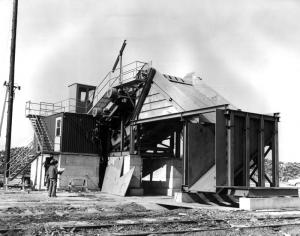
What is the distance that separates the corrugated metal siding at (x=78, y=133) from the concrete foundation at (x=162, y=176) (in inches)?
157

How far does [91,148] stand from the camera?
2881cm

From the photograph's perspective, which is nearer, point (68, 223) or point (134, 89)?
point (68, 223)

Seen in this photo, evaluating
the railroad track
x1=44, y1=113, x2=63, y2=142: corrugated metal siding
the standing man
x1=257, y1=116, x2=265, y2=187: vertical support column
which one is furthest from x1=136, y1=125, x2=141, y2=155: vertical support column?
the railroad track

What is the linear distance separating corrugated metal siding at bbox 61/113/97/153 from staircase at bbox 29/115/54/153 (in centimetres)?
131

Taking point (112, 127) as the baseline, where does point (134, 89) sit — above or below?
above

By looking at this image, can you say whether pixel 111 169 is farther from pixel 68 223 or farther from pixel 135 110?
pixel 68 223

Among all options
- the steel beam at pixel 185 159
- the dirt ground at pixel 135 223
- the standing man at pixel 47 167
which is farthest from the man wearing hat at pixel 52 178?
the steel beam at pixel 185 159

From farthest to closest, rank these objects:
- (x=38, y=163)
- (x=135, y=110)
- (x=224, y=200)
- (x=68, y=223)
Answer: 1. (x=38, y=163)
2. (x=135, y=110)
3. (x=224, y=200)
4. (x=68, y=223)

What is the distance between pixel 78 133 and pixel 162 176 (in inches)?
250

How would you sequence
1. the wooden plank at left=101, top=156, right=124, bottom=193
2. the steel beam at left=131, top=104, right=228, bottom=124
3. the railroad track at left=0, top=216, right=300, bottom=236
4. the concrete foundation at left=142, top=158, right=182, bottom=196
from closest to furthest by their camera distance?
1. the railroad track at left=0, top=216, right=300, bottom=236
2. the steel beam at left=131, top=104, right=228, bottom=124
3. the concrete foundation at left=142, top=158, right=182, bottom=196
4. the wooden plank at left=101, top=156, right=124, bottom=193

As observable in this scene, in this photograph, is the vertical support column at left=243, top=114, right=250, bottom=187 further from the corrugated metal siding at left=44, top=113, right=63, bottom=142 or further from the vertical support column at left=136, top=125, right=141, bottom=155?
the corrugated metal siding at left=44, top=113, right=63, bottom=142

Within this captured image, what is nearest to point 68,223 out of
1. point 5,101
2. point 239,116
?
point 239,116

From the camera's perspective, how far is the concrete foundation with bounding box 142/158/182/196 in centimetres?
2570

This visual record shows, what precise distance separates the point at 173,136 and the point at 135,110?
13.7 feet
